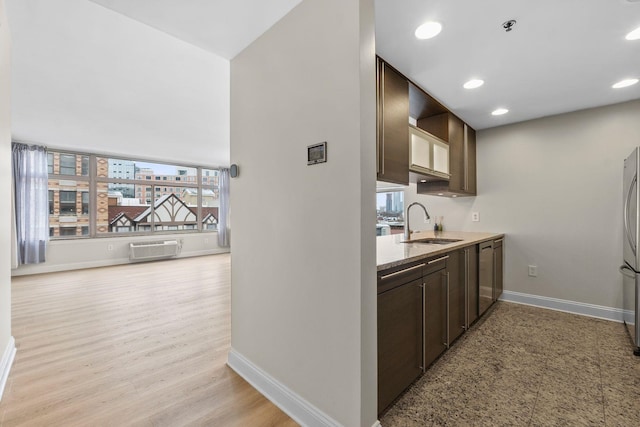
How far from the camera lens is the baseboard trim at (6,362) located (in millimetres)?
1842

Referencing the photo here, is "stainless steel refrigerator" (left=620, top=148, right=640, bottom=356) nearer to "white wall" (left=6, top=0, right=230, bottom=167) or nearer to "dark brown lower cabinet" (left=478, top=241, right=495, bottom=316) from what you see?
"dark brown lower cabinet" (left=478, top=241, right=495, bottom=316)

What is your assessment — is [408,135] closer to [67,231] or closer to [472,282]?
[472,282]

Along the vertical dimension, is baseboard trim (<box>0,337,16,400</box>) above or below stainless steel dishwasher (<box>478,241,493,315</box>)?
below

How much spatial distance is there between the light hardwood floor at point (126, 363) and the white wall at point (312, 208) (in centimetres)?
32

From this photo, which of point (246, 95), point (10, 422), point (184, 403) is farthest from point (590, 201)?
point (10, 422)

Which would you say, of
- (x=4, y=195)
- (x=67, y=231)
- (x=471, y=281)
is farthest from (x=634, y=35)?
(x=67, y=231)

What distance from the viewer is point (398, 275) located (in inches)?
63.2

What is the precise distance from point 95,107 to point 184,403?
12.2 feet

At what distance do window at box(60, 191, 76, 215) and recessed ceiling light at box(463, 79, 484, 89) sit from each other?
7434 millimetres

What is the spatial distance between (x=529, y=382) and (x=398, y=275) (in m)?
1.30

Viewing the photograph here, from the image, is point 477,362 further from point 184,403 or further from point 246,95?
point 246,95

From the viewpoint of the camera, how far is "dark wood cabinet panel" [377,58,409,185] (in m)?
1.95

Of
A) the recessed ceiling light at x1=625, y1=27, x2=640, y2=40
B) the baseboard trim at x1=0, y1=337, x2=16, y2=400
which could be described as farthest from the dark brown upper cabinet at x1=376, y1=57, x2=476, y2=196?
the baseboard trim at x1=0, y1=337, x2=16, y2=400

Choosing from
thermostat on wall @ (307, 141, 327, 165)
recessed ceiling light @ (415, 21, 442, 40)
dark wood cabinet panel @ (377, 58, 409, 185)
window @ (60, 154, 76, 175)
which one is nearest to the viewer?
thermostat on wall @ (307, 141, 327, 165)
